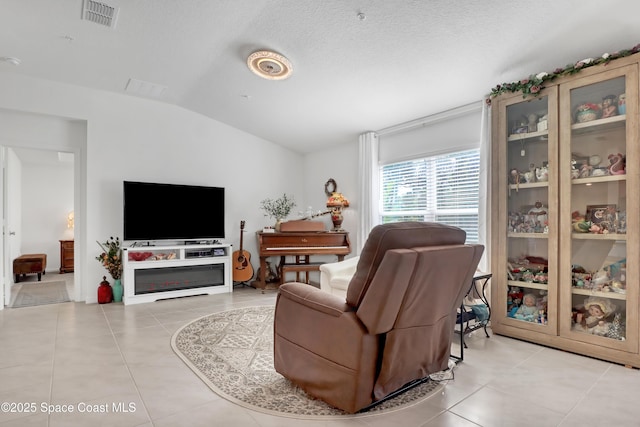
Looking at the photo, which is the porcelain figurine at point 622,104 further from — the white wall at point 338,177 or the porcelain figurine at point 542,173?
the white wall at point 338,177

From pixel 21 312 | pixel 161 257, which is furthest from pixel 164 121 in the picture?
pixel 21 312

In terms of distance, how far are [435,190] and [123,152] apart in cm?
424

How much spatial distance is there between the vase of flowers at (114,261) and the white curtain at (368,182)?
11.1 ft

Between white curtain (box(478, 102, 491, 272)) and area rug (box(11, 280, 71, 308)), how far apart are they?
5344 millimetres

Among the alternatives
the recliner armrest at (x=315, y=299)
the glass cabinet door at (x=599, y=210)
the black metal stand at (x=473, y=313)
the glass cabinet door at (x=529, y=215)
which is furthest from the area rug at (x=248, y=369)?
the glass cabinet door at (x=599, y=210)

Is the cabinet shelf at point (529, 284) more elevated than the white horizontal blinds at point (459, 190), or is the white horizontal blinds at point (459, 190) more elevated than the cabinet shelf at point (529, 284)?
the white horizontal blinds at point (459, 190)

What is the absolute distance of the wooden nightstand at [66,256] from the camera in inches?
275

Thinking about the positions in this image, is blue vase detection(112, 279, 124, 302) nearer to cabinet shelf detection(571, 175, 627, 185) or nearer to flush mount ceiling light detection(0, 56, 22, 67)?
flush mount ceiling light detection(0, 56, 22, 67)

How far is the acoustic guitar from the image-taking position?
5.42 meters

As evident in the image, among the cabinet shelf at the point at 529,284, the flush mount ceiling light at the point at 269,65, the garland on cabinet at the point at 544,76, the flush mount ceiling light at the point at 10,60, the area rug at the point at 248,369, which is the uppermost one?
the flush mount ceiling light at the point at 10,60

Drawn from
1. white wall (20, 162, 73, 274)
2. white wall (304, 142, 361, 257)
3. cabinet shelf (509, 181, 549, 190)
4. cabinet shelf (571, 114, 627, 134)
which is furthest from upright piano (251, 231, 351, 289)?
white wall (20, 162, 73, 274)

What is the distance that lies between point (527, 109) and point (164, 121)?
4607 mm

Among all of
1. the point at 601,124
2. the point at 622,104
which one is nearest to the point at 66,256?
the point at 601,124

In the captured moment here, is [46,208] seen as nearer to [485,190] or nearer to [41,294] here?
[41,294]
